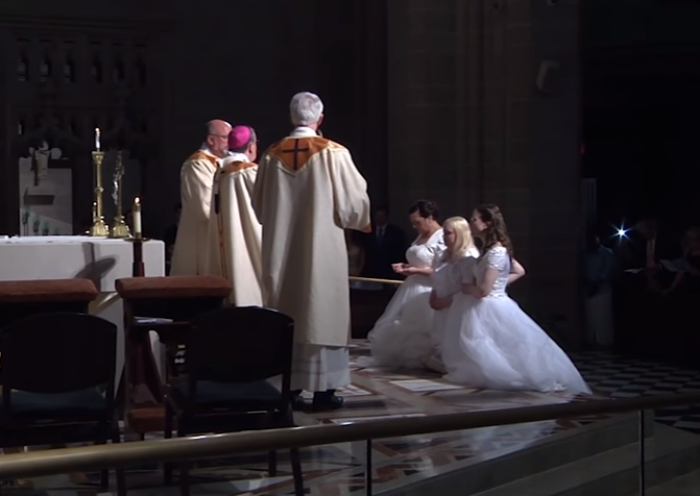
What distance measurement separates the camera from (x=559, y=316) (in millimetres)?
12500

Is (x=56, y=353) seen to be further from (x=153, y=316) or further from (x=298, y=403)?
(x=298, y=403)

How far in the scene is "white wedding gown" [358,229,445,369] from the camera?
30.0 ft

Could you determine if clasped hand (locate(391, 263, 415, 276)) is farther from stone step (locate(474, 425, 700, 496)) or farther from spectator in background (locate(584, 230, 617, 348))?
stone step (locate(474, 425, 700, 496))

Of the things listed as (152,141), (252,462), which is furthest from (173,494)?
(152,141)

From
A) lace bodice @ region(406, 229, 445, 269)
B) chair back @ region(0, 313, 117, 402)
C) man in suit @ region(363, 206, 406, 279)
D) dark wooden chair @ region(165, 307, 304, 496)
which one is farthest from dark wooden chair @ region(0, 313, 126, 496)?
man in suit @ region(363, 206, 406, 279)

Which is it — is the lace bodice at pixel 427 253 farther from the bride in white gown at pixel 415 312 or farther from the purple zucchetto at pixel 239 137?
the purple zucchetto at pixel 239 137

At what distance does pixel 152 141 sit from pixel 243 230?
7.12 metres

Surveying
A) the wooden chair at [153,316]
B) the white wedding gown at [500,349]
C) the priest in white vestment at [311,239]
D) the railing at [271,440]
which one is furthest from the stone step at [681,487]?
the white wedding gown at [500,349]

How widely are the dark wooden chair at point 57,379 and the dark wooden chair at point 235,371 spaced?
333 millimetres

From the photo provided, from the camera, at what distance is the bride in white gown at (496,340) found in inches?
316

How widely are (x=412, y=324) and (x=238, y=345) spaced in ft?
15.6

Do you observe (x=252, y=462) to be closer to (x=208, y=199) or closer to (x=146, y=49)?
(x=208, y=199)

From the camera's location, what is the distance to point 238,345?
4.52m

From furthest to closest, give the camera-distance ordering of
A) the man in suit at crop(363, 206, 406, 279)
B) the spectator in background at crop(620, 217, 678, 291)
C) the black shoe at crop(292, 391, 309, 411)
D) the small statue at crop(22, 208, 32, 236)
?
the small statue at crop(22, 208, 32, 236), the man in suit at crop(363, 206, 406, 279), the spectator in background at crop(620, 217, 678, 291), the black shoe at crop(292, 391, 309, 411)
